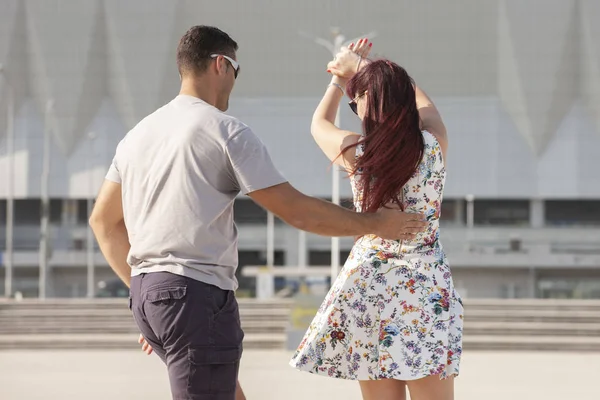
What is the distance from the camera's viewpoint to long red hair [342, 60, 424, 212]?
358 centimetres

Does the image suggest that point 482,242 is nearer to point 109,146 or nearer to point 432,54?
point 432,54

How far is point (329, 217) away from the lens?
3.45m

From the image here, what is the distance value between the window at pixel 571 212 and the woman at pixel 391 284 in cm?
6371

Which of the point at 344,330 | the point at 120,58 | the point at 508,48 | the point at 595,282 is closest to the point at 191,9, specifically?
the point at 120,58

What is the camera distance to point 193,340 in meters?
3.26

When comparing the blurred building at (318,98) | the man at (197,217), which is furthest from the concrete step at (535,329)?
the blurred building at (318,98)

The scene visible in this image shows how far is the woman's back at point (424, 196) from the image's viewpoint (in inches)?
144

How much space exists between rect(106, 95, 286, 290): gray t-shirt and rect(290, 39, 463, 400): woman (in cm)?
42

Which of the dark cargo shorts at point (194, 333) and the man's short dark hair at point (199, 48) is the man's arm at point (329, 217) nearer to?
the dark cargo shorts at point (194, 333)

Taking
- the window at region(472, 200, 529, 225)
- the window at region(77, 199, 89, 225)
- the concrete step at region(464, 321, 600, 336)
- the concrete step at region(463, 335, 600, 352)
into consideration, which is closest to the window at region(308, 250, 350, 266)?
the window at region(472, 200, 529, 225)

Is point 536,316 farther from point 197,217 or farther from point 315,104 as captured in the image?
point 315,104

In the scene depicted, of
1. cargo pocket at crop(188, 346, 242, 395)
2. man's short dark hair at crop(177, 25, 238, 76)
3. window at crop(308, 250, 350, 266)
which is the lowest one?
window at crop(308, 250, 350, 266)

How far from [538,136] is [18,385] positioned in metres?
53.0

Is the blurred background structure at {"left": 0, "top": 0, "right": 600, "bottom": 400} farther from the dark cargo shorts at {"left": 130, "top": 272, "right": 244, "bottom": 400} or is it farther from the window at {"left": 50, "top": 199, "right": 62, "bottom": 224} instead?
the dark cargo shorts at {"left": 130, "top": 272, "right": 244, "bottom": 400}
